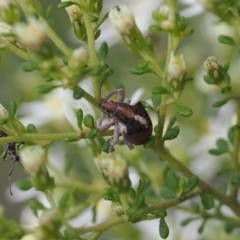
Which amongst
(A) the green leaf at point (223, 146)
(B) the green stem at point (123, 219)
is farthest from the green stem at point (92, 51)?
(A) the green leaf at point (223, 146)

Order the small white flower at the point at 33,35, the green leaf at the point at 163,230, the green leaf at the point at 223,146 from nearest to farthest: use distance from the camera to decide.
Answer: the small white flower at the point at 33,35 → the green leaf at the point at 163,230 → the green leaf at the point at 223,146

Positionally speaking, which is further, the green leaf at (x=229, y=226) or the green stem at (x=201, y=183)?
the green leaf at (x=229, y=226)

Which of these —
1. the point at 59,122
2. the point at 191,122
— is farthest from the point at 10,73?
the point at 191,122

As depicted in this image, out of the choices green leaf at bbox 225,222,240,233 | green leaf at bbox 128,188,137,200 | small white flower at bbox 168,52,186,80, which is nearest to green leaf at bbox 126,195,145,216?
green leaf at bbox 128,188,137,200

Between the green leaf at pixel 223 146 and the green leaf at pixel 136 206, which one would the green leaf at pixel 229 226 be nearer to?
the green leaf at pixel 223 146

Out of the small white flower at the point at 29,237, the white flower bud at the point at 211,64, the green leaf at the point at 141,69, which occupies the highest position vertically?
the green leaf at the point at 141,69

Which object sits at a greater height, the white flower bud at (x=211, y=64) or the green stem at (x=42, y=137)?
the green stem at (x=42, y=137)
